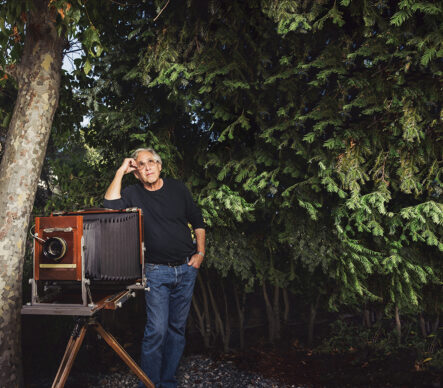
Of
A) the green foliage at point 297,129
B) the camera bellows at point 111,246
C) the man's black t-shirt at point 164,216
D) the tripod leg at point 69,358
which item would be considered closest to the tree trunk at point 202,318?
the green foliage at point 297,129

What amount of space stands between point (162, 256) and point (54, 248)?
1.01 metres

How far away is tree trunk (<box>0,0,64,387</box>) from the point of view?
12.0ft

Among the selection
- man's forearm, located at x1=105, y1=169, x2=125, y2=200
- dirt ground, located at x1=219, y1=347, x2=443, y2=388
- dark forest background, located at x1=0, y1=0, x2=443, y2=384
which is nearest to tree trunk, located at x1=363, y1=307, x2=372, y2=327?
dark forest background, located at x1=0, y1=0, x2=443, y2=384

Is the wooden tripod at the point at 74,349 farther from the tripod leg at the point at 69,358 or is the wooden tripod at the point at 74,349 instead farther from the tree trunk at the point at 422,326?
the tree trunk at the point at 422,326

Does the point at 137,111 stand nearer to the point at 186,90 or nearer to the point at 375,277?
the point at 186,90

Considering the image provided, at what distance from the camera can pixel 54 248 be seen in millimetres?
2572

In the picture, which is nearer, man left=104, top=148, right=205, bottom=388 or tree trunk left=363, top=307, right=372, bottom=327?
man left=104, top=148, right=205, bottom=388

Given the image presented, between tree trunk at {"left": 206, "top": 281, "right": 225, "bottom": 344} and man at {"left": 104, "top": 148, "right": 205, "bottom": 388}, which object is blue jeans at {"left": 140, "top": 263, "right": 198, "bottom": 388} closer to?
man at {"left": 104, "top": 148, "right": 205, "bottom": 388}

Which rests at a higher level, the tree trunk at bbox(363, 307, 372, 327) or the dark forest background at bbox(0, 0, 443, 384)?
the dark forest background at bbox(0, 0, 443, 384)

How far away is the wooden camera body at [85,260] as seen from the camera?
2.52m

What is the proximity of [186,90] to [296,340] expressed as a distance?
3633 mm

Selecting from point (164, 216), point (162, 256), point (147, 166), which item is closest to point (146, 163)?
point (147, 166)

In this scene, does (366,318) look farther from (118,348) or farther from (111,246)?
(111,246)

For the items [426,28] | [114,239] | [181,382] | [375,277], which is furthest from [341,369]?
[426,28]
